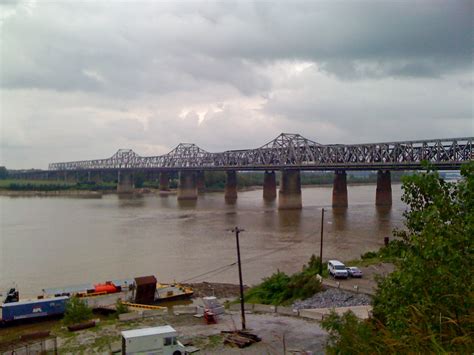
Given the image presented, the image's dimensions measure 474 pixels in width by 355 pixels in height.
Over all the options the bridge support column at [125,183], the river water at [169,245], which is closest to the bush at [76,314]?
the river water at [169,245]

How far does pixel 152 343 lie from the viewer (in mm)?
13359

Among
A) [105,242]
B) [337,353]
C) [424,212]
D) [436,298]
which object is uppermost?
[424,212]

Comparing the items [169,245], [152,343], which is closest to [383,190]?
[169,245]

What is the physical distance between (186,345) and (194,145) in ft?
404

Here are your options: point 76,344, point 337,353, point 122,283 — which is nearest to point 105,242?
point 122,283

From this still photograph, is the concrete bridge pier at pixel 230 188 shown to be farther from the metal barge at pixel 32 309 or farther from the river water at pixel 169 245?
the metal barge at pixel 32 309

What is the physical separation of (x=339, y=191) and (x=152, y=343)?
65.2m

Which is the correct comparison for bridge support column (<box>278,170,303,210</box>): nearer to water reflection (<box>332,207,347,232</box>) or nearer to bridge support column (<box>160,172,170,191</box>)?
water reflection (<box>332,207,347,232</box>)

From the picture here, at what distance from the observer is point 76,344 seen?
50.2 ft

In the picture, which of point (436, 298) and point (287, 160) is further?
point (287, 160)

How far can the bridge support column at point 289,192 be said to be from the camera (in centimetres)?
7456

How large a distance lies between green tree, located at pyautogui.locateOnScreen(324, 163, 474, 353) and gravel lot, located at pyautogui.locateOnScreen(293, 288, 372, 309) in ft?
29.8

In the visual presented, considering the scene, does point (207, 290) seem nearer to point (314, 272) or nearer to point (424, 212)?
point (314, 272)

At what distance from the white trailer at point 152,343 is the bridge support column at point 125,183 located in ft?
419
